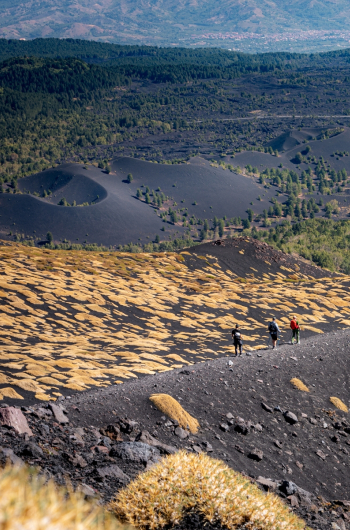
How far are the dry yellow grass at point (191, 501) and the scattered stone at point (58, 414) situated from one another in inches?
194

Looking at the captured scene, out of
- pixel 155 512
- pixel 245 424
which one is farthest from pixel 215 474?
pixel 245 424

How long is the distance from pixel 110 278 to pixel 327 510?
28.9 metres

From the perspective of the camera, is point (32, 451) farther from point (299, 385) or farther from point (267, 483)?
point (299, 385)

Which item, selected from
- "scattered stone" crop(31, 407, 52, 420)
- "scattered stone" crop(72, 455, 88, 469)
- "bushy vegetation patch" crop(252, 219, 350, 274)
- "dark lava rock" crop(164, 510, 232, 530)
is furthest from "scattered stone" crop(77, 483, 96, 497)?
"bushy vegetation patch" crop(252, 219, 350, 274)

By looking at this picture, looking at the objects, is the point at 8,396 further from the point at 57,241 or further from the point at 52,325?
the point at 57,241

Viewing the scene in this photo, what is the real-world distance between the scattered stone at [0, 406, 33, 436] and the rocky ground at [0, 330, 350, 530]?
2 cm

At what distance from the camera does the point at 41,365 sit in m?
18.2

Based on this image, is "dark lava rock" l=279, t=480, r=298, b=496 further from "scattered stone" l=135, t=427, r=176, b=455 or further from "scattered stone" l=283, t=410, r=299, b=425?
"scattered stone" l=283, t=410, r=299, b=425

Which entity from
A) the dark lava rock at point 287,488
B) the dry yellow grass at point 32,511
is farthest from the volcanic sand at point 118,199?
the dry yellow grass at point 32,511

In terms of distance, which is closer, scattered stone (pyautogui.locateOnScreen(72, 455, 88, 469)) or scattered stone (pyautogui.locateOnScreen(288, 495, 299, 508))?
scattered stone (pyautogui.locateOnScreen(72, 455, 88, 469))

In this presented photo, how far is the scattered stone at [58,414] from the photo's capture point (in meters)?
12.4

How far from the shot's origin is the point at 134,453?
10578 mm

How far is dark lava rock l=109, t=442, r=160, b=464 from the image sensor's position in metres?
10.4

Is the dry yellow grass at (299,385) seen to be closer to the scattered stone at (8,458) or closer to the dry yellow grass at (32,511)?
the scattered stone at (8,458)
